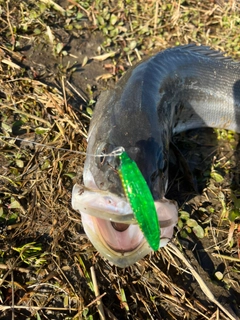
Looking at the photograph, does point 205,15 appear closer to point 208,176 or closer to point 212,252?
point 208,176

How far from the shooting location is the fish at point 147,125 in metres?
2.58

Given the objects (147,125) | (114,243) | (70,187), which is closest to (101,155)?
(147,125)

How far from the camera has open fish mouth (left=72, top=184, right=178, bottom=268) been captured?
2451 millimetres

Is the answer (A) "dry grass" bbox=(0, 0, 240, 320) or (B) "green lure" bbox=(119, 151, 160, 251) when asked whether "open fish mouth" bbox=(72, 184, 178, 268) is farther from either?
(A) "dry grass" bbox=(0, 0, 240, 320)

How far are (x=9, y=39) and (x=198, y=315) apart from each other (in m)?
3.30

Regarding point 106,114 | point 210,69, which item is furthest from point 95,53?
point 106,114

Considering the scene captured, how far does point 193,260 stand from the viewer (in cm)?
334

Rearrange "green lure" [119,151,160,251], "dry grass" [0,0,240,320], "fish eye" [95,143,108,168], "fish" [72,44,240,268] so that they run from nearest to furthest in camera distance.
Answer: "green lure" [119,151,160,251], "fish" [72,44,240,268], "fish eye" [95,143,108,168], "dry grass" [0,0,240,320]

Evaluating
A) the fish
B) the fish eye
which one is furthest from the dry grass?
the fish eye

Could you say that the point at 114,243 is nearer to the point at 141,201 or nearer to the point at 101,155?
the point at 141,201

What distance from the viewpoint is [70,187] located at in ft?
11.4

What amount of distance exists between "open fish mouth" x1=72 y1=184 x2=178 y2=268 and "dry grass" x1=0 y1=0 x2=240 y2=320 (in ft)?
1.57

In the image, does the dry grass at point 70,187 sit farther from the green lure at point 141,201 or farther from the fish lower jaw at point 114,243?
the green lure at point 141,201

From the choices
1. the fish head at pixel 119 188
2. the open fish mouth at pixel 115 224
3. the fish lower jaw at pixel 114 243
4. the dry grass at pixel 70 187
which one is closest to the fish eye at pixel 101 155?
the fish head at pixel 119 188
